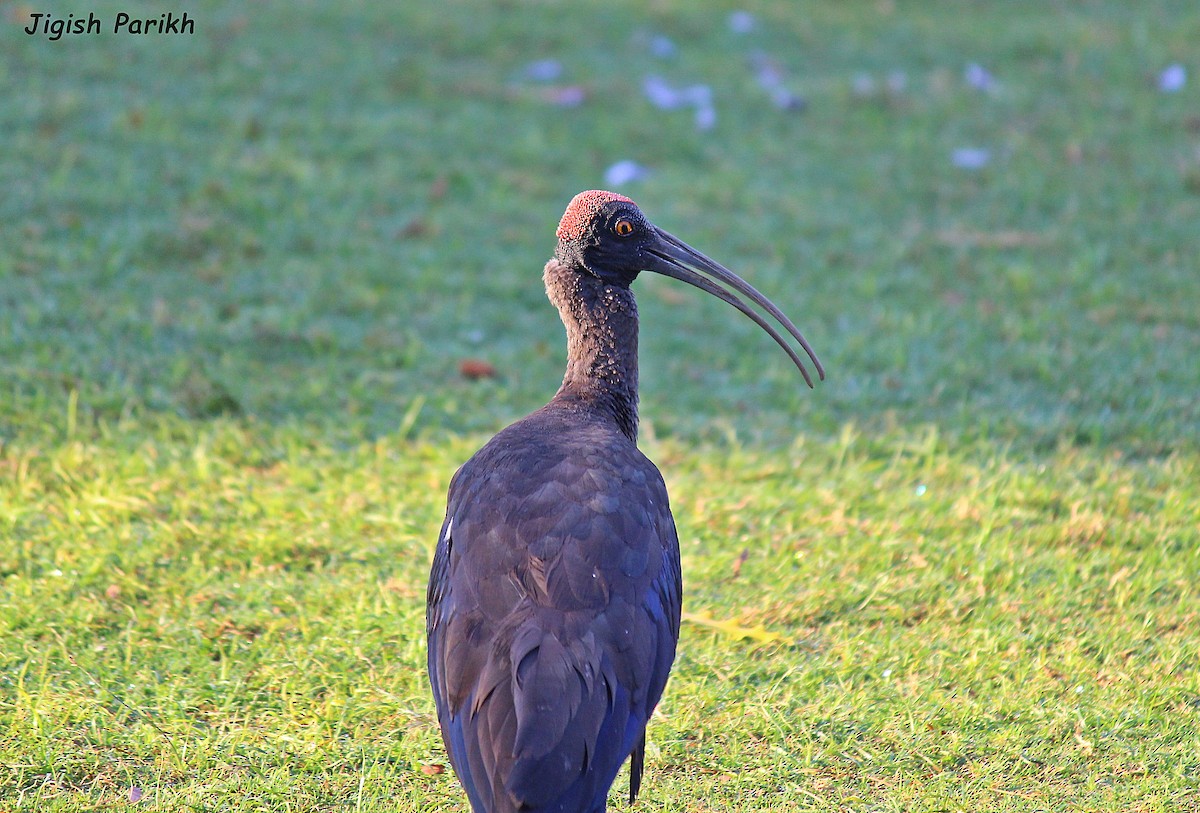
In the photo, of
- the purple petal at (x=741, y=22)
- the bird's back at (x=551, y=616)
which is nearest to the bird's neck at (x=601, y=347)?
the bird's back at (x=551, y=616)

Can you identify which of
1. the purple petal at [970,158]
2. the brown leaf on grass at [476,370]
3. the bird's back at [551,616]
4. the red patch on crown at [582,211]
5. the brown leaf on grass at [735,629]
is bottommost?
the brown leaf on grass at [735,629]

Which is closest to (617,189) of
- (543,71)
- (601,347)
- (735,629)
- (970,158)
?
(543,71)

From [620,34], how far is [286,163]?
322cm

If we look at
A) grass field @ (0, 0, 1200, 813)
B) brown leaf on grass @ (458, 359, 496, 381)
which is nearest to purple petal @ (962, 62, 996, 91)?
grass field @ (0, 0, 1200, 813)

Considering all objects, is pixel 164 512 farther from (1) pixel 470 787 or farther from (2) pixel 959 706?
(2) pixel 959 706

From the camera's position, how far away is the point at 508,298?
7016 mm

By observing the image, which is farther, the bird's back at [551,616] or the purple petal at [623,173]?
the purple petal at [623,173]

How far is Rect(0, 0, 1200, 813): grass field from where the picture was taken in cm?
387

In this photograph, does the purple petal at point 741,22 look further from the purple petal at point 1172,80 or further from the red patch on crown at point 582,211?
the red patch on crown at point 582,211

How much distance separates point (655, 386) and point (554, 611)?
10.5 ft

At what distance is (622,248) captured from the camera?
4156mm

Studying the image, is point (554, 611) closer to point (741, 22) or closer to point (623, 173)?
point (623, 173)

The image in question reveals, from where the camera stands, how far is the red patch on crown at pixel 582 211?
4105 mm

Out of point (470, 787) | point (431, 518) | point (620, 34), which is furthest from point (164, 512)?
point (620, 34)
